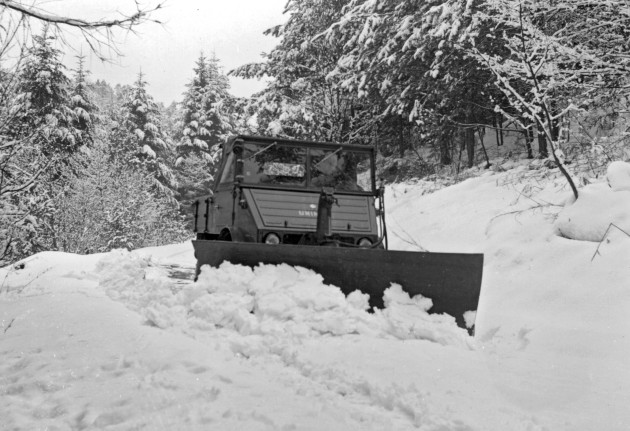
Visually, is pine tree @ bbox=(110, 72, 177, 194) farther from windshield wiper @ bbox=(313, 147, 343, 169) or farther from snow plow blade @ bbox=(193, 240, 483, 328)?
snow plow blade @ bbox=(193, 240, 483, 328)

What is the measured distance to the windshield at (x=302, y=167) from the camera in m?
6.26

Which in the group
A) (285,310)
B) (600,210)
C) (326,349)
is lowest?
(326,349)

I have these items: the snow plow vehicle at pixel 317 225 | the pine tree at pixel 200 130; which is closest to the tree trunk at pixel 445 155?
the snow plow vehicle at pixel 317 225

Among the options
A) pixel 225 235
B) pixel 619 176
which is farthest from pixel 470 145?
pixel 225 235

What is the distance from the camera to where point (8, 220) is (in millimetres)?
7207

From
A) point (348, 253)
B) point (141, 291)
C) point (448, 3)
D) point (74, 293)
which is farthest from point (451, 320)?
point (448, 3)

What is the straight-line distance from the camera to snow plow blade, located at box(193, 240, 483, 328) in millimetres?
4602

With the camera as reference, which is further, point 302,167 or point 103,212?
point 103,212

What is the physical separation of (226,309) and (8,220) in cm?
487

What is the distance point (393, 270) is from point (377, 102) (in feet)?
38.6

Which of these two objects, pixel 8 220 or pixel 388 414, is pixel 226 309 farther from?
pixel 8 220

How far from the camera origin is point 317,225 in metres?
5.94

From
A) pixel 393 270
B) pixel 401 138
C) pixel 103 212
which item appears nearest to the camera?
pixel 393 270

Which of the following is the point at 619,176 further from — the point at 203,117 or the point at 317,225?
the point at 203,117
